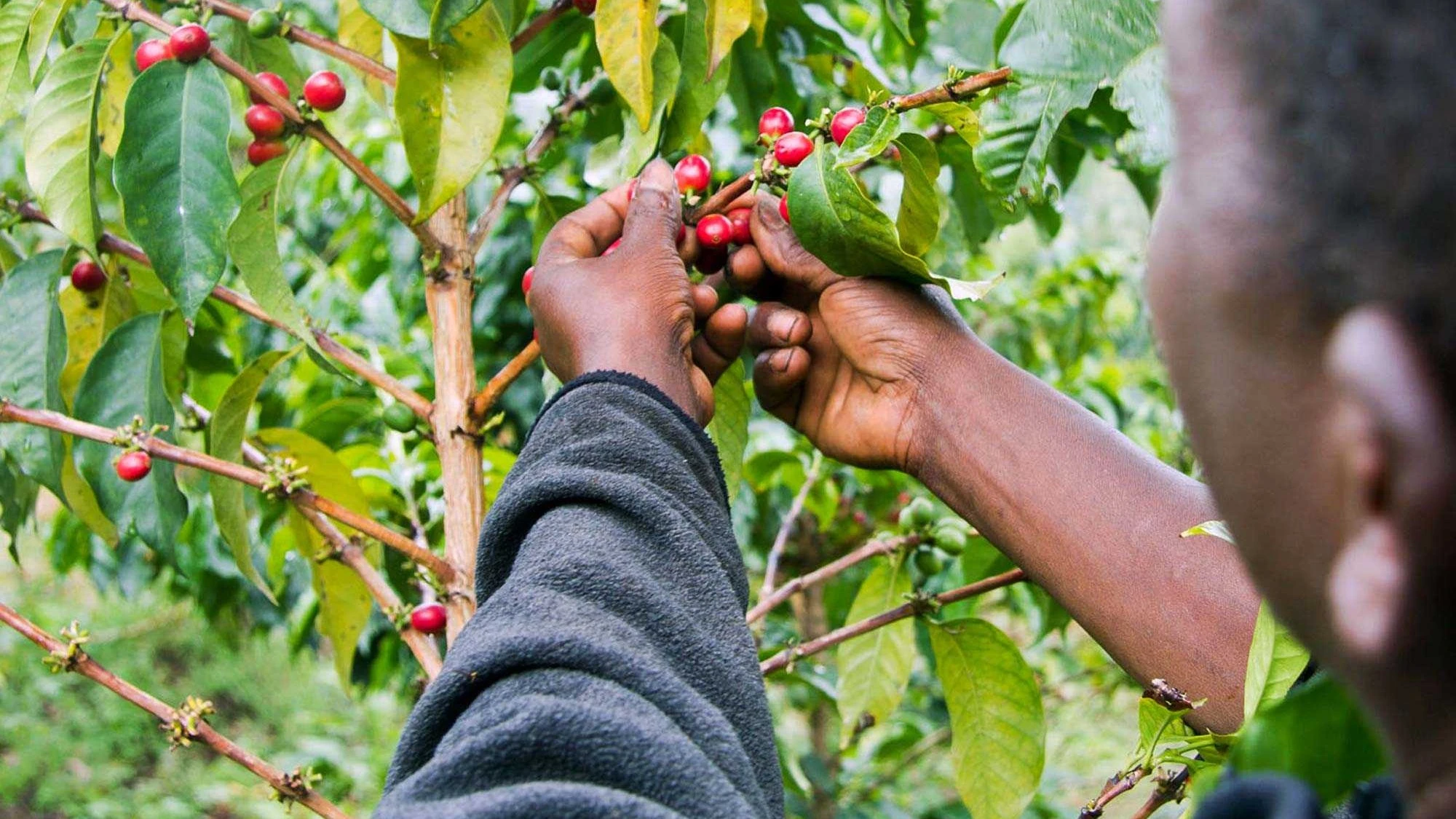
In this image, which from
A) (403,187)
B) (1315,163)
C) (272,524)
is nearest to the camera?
(1315,163)

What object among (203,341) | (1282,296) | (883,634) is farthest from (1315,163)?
(203,341)

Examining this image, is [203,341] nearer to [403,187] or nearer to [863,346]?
[403,187]

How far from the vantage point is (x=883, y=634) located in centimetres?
179

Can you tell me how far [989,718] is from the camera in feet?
5.14

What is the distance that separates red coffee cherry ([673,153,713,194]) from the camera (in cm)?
144

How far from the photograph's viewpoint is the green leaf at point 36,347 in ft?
5.00

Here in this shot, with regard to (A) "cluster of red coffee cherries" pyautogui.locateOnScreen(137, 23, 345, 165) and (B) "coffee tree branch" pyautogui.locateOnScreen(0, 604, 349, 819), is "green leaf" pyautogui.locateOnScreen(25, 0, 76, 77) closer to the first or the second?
(A) "cluster of red coffee cherries" pyautogui.locateOnScreen(137, 23, 345, 165)

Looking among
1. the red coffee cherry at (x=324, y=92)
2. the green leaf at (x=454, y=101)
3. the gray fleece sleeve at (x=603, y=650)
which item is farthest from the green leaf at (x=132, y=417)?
the gray fleece sleeve at (x=603, y=650)

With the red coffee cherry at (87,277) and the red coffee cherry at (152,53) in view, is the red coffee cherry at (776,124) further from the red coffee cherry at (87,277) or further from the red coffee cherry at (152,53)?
the red coffee cherry at (87,277)

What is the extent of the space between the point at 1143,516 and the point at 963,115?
0.47 meters

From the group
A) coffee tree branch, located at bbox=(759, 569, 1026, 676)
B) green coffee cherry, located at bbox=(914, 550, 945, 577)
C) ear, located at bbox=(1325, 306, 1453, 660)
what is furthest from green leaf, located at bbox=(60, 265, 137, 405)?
ear, located at bbox=(1325, 306, 1453, 660)

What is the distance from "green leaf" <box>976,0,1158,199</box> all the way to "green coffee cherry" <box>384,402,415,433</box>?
0.80 meters

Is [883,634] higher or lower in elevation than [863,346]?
lower

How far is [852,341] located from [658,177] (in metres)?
0.29
